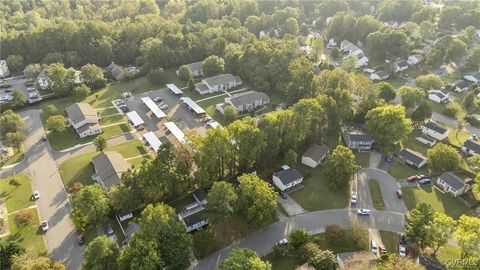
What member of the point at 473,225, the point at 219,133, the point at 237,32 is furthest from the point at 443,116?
the point at 237,32

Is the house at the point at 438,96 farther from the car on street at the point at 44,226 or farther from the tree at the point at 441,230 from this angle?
the car on street at the point at 44,226

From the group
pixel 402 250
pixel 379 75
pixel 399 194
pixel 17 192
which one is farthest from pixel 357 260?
pixel 379 75

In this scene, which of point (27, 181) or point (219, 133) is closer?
point (219, 133)

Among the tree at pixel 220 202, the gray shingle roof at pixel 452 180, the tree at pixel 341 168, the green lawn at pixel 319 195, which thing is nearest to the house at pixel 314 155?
the green lawn at pixel 319 195

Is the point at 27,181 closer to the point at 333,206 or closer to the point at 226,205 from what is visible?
the point at 226,205

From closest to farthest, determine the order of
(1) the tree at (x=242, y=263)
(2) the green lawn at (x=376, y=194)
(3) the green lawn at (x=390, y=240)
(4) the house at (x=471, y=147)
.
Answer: (1) the tree at (x=242, y=263), (3) the green lawn at (x=390, y=240), (2) the green lawn at (x=376, y=194), (4) the house at (x=471, y=147)

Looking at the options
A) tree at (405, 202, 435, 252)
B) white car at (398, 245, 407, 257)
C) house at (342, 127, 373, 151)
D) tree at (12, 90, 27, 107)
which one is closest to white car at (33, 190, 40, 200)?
tree at (12, 90, 27, 107)
